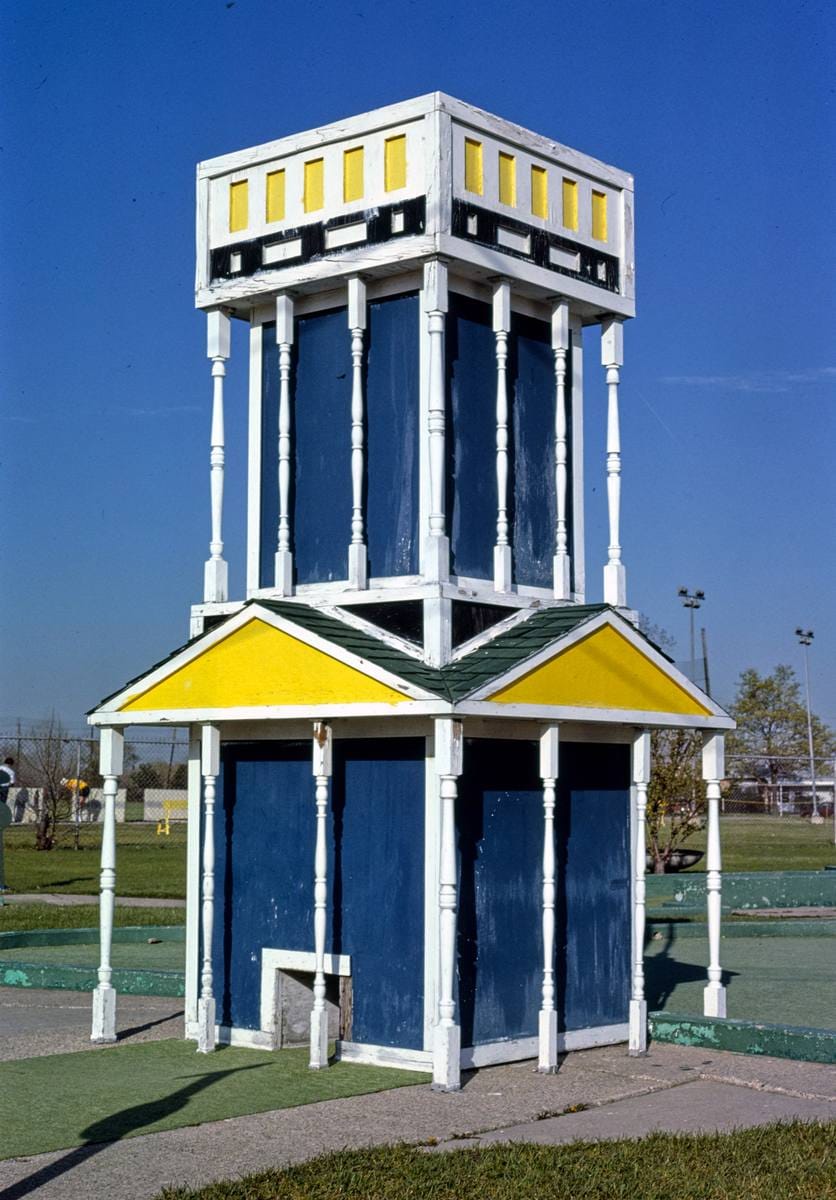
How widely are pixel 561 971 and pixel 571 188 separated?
540 cm

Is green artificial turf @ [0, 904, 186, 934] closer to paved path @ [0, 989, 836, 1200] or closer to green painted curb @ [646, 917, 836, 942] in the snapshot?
green painted curb @ [646, 917, 836, 942]

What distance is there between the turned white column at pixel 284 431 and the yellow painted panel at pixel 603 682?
213 centimetres

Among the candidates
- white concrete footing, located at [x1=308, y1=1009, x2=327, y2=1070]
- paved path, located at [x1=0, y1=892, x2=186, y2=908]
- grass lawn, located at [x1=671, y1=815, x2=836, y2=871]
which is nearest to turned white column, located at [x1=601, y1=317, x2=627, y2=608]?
white concrete footing, located at [x1=308, y1=1009, x2=327, y2=1070]

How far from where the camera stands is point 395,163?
11148 millimetres

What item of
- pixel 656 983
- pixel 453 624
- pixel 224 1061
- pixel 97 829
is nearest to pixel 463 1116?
pixel 224 1061

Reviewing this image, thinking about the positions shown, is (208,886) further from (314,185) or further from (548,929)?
(314,185)

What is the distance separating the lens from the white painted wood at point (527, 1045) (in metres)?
10.4

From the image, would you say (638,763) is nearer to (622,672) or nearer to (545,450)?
(622,672)

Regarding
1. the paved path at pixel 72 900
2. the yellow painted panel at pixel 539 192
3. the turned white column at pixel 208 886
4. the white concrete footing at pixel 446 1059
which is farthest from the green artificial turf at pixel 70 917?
the yellow painted panel at pixel 539 192

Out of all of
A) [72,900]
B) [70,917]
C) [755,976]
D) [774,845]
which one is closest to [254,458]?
[755,976]

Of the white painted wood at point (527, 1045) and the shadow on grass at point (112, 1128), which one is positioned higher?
the white painted wood at point (527, 1045)

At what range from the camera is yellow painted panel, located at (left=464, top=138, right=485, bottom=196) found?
11109 mm

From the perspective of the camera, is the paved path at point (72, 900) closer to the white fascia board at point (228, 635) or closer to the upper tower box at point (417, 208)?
the white fascia board at point (228, 635)

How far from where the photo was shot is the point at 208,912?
11125mm
